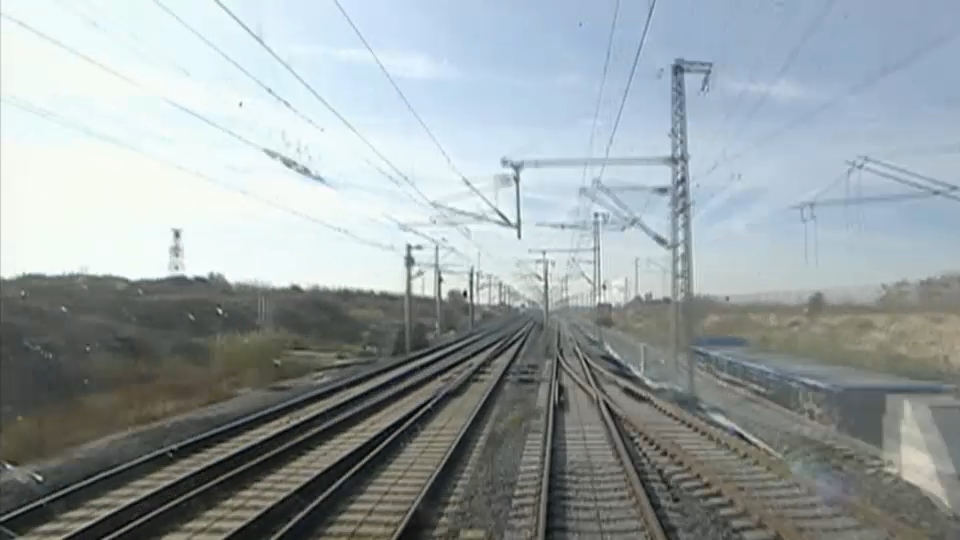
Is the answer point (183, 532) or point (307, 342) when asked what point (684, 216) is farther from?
point (307, 342)

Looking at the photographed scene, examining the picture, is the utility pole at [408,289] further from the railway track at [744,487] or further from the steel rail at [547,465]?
the railway track at [744,487]

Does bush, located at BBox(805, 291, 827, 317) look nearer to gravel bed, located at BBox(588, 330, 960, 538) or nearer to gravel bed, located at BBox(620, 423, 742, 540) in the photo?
gravel bed, located at BBox(588, 330, 960, 538)

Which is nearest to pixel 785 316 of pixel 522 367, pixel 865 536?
pixel 522 367

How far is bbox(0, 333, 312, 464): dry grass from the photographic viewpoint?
14266mm

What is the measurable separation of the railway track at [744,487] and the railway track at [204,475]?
4526 millimetres

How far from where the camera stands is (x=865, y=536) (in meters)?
8.19

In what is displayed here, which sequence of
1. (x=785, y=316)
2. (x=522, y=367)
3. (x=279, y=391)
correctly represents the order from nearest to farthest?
(x=279, y=391) → (x=785, y=316) → (x=522, y=367)

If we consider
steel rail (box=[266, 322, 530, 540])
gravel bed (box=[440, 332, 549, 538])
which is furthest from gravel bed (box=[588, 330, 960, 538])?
steel rail (box=[266, 322, 530, 540])

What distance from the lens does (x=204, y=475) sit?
11523 mm

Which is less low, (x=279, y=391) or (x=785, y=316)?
(x=785, y=316)

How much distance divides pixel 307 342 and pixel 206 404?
74.0 ft

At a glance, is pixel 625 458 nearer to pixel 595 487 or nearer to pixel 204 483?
pixel 595 487

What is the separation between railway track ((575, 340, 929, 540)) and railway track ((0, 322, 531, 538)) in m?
4.53

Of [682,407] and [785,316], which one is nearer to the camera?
[682,407]
